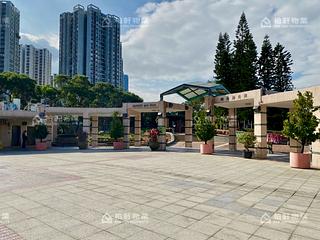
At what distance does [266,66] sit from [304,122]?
23009mm

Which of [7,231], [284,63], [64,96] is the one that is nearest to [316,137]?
[7,231]

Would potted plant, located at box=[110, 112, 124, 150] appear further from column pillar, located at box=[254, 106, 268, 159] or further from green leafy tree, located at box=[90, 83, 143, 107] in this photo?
green leafy tree, located at box=[90, 83, 143, 107]

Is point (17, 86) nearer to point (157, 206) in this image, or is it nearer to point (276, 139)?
point (276, 139)

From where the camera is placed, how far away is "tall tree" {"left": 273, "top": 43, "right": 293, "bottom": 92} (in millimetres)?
30375

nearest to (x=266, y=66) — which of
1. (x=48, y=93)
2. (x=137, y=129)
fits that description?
(x=137, y=129)

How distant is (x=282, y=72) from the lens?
3055 cm

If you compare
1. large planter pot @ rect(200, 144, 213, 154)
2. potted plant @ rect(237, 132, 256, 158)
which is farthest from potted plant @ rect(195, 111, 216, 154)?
potted plant @ rect(237, 132, 256, 158)

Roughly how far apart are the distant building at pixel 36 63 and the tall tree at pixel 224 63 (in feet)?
109

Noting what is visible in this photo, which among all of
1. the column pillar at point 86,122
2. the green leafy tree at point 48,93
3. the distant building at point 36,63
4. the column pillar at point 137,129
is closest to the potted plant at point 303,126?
the column pillar at point 137,129

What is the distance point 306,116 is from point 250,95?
477 cm

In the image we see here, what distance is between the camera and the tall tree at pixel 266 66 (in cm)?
3066

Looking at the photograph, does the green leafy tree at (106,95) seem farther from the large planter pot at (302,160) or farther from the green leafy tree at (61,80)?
the large planter pot at (302,160)

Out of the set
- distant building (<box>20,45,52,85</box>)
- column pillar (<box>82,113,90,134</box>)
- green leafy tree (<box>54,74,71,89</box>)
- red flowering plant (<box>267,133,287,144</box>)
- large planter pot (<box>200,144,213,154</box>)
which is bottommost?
large planter pot (<box>200,144,213,154</box>)

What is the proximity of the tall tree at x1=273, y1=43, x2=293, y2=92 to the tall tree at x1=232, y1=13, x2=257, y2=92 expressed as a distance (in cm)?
260
